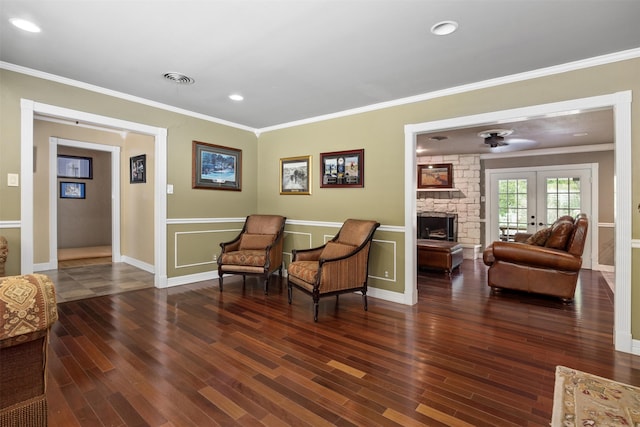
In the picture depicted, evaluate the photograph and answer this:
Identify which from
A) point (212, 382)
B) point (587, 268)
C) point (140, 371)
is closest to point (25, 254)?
point (140, 371)

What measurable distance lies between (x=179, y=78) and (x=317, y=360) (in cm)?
309

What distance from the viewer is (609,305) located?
3.97 metres

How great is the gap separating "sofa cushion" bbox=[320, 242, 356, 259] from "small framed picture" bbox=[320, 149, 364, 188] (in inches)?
36.5

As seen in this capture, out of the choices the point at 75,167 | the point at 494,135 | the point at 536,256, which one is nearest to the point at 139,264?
the point at 75,167

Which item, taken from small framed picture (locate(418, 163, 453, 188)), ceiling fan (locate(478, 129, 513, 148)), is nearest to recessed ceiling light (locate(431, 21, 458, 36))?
ceiling fan (locate(478, 129, 513, 148))

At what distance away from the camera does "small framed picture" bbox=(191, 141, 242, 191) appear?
4.90 metres

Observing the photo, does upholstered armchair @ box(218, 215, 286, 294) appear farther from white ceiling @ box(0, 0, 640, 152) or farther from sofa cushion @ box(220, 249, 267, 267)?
white ceiling @ box(0, 0, 640, 152)

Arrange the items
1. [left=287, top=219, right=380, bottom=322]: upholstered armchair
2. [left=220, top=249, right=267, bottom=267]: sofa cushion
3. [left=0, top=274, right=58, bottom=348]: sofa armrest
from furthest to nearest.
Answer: [left=220, top=249, right=267, bottom=267]: sofa cushion
[left=287, top=219, right=380, bottom=322]: upholstered armchair
[left=0, top=274, right=58, bottom=348]: sofa armrest

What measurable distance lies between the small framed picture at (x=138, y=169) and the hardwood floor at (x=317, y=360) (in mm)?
2429

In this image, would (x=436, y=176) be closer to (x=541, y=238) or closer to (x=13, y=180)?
(x=541, y=238)

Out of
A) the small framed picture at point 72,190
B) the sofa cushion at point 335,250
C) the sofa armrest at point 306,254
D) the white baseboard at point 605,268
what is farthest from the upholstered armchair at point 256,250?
the white baseboard at point 605,268

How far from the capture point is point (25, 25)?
2.45 meters

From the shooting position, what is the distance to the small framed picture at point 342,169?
4477 millimetres

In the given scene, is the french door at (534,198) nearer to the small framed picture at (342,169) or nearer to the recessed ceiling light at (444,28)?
the small framed picture at (342,169)
